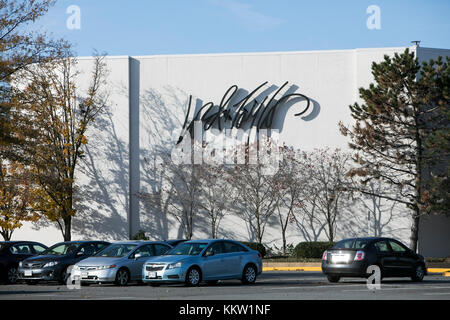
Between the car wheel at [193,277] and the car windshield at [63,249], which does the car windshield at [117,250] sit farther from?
the car wheel at [193,277]

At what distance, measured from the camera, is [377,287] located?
19.8 m

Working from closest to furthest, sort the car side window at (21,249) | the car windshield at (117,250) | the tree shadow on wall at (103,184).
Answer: the car windshield at (117,250)
the car side window at (21,249)
the tree shadow on wall at (103,184)

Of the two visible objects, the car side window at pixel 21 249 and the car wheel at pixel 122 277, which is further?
the car side window at pixel 21 249

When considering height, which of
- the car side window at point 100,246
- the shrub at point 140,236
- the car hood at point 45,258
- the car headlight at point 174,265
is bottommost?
the shrub at point 140,236

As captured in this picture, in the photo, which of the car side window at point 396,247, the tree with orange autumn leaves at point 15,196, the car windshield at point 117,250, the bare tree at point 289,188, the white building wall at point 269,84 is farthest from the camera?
the white building wall at point 269,84

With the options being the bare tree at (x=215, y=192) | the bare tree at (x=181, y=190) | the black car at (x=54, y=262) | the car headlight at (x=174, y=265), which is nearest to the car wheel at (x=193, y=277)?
the car headlight at (x=174, y=265)

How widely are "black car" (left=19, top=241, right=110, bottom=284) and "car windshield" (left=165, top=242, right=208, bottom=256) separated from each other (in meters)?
4.38

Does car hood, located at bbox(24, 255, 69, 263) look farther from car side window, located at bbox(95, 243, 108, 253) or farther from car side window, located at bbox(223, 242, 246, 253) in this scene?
car side window, located at bbox(223, 242, 246, 253)

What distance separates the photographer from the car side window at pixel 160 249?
2359 centimetres

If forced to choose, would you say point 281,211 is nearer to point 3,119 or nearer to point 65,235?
point 65,235

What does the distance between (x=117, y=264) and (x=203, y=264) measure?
295 centimetres

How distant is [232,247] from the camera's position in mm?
22094
